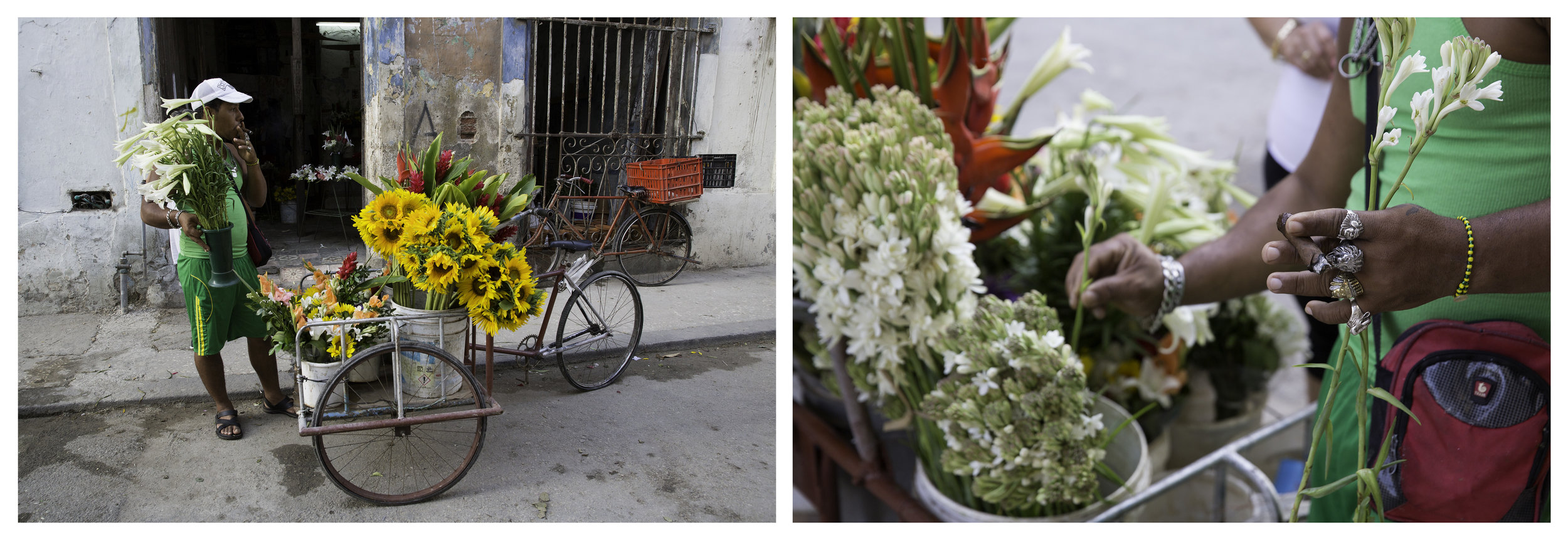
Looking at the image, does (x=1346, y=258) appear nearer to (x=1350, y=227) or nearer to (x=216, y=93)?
(x=1350, y=227)

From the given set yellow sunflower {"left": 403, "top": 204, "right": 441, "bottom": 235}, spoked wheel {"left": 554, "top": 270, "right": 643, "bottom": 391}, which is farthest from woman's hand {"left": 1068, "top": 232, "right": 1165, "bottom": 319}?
yellow sunflower {"left": 403, "top": 204, "right": 441, "bottom": 235}

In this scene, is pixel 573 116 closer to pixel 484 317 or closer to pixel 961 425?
pixel 484 317

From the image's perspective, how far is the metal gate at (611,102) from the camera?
1689 mm

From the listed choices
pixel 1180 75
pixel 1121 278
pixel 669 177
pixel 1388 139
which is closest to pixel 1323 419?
pixel 1388 139

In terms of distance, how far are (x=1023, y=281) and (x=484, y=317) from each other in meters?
1.15

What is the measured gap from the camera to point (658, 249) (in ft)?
6.14

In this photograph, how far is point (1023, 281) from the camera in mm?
1713

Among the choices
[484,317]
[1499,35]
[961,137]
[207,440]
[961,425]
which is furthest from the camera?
[484,317]

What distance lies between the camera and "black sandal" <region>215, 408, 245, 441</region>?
1677 mm

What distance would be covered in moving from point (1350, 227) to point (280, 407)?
192 centimetres

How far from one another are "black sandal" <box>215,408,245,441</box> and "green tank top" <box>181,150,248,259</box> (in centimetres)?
32

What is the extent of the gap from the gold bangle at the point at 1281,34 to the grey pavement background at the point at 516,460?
134cm

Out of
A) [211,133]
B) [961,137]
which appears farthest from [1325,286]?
[211,133]

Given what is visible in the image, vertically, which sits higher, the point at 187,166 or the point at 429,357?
the point at 187,166
